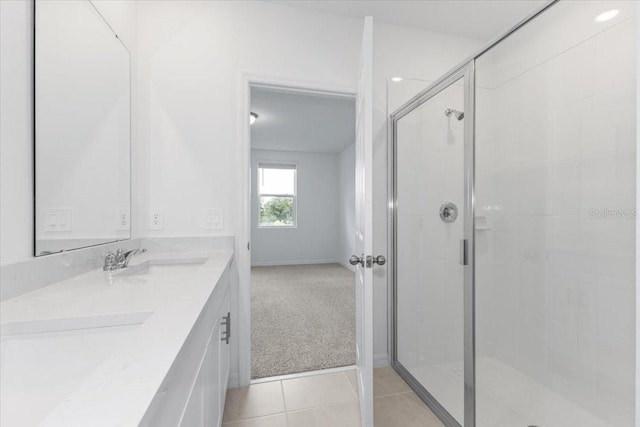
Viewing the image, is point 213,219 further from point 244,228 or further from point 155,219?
point 155,219

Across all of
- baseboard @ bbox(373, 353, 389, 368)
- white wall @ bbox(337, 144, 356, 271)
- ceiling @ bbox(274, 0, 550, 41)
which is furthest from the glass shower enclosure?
white wall @ bbox(337, 144, 356, 271)

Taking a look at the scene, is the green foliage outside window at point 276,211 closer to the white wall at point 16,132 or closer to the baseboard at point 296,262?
the baseboard at point 296,262

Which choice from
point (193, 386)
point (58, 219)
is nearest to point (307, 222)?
point (58, 219)

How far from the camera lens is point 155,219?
1721 millimetres

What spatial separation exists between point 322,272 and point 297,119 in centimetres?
268

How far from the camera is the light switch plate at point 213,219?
5.80 ft

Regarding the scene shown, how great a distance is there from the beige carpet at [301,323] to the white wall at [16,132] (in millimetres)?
1488

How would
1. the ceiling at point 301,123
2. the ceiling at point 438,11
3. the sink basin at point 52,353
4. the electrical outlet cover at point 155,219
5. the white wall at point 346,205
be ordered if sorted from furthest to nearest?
the white wall at point 346,205 → the ceiling at point 301,123 → the ceiling at point 438,11 → the electrical outlet cover at point 155,219 → the sink basin at point 52,353

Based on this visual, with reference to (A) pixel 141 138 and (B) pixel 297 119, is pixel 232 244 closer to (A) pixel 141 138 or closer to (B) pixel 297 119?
(A) pixel 141 138

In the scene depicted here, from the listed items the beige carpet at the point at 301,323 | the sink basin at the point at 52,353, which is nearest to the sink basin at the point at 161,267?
the sink basin at the point at 52,353

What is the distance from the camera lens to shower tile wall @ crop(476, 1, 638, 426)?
4.02 feet

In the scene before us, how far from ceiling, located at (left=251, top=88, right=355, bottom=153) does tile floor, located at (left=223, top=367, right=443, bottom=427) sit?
231 cm

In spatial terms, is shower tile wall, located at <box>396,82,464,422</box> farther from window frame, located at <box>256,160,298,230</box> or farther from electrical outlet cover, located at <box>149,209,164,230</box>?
window frame, located at <box>256,160,298,230</box>

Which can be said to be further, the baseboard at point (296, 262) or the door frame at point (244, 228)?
the baseboard at point (296, 262)
